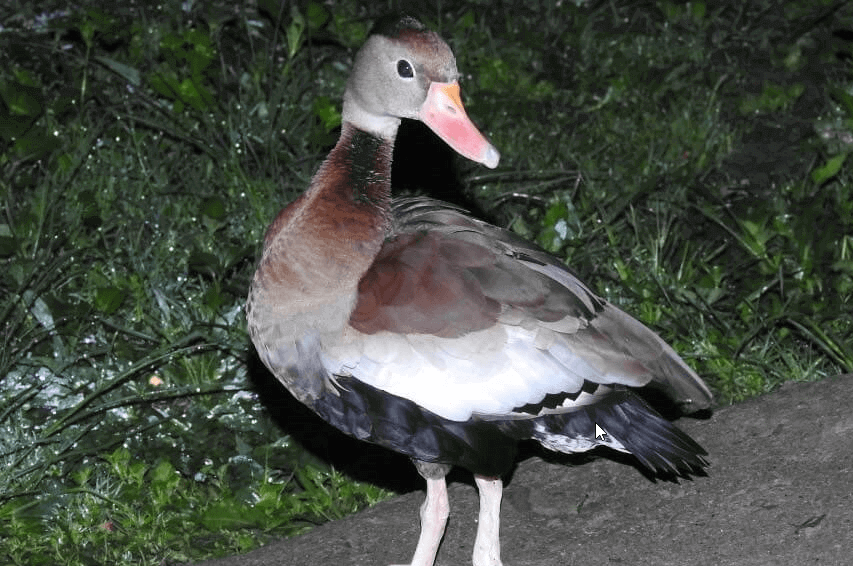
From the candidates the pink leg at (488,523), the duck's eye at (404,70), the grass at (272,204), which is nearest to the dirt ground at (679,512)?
the pink leg at (488,523)

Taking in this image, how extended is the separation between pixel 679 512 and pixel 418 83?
1406 millimetres

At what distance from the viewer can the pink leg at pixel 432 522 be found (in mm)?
3656

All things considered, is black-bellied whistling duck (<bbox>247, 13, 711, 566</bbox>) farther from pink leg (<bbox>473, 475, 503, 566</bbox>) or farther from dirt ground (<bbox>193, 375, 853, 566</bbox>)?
dirt ground (<bbox>193, 375, 853, 566</bbox>)

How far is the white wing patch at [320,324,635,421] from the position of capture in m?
3.41

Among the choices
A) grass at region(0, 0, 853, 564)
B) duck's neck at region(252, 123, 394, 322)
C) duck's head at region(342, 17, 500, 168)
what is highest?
duck's head at region(342, 17, 500, 168)

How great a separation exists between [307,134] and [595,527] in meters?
2.69

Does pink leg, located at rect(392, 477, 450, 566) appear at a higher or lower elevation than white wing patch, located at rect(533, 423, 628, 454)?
lower

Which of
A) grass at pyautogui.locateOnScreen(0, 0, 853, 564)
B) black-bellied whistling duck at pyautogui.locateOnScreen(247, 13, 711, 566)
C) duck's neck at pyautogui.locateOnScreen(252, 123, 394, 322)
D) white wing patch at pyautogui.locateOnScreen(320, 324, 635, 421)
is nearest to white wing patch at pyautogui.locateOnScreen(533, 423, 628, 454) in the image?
black-bellied whistling duck at pyautogui.locateOnScreen(247, 13, 711, 566)

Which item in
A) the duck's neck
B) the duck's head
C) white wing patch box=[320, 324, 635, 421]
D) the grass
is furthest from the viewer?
the grass

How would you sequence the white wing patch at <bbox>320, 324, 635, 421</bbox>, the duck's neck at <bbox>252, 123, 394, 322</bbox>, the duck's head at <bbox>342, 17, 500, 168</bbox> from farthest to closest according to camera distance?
the duck's head at <bbox>342, 17, 500, 168</bbox> < the duck's neck at <bbox>252, 123, 394, 322</bbox> < the white wing patch at <bbox>320, 324, 635, 421</bbox>

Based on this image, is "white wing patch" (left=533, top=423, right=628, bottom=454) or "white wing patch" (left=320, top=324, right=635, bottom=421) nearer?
"white wing patch" (left=320, top=324, right=635, bottom=421)

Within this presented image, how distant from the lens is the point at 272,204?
551cm

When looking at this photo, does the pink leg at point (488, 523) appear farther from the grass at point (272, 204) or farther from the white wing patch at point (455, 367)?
the grass at point (272, 204)

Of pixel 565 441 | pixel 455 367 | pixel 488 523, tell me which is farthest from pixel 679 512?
pixel 455 367
